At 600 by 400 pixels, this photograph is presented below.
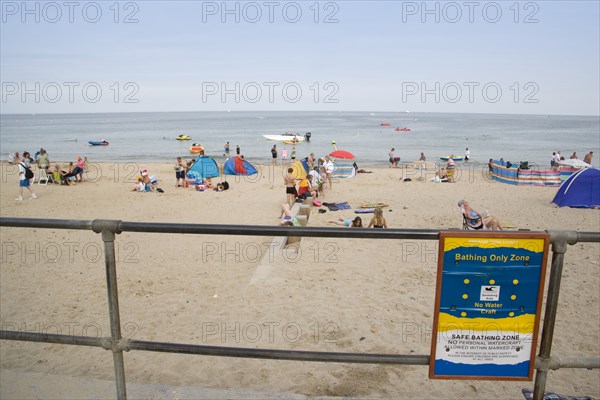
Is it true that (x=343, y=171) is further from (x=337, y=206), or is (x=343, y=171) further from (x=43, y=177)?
(x=43, y=177)

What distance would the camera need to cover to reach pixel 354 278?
7.27 m

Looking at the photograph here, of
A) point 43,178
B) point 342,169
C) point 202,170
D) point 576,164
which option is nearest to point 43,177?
point 43,178

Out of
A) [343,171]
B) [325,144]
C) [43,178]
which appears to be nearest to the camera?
[43,178]

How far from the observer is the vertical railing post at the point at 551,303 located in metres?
1.63

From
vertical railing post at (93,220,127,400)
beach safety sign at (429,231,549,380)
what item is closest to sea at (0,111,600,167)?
beach safety sign at (429,231,549,380)

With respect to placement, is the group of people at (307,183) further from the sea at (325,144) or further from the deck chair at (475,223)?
the sea at (325,144)

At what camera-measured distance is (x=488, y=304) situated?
5.65 ft

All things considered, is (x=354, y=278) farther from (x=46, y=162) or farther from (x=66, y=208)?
(x=46, y=162)

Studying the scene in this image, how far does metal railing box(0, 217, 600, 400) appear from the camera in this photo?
A: 5.41ft

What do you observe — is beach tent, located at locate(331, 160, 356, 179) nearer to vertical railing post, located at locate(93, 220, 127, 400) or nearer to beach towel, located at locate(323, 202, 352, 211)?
beach towel, located at locate(323, 202, 352, 211)

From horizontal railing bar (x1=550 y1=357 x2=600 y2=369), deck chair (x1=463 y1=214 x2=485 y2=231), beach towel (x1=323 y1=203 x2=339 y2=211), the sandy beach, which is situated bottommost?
the sandy beach

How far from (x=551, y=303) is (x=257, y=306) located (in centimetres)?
479

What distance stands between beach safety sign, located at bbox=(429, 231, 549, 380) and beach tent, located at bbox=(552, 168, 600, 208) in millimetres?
15184

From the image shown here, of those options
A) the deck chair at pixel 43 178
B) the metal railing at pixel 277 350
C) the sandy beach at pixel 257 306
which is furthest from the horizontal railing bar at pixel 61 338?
the deck chair at pixel 43 178
